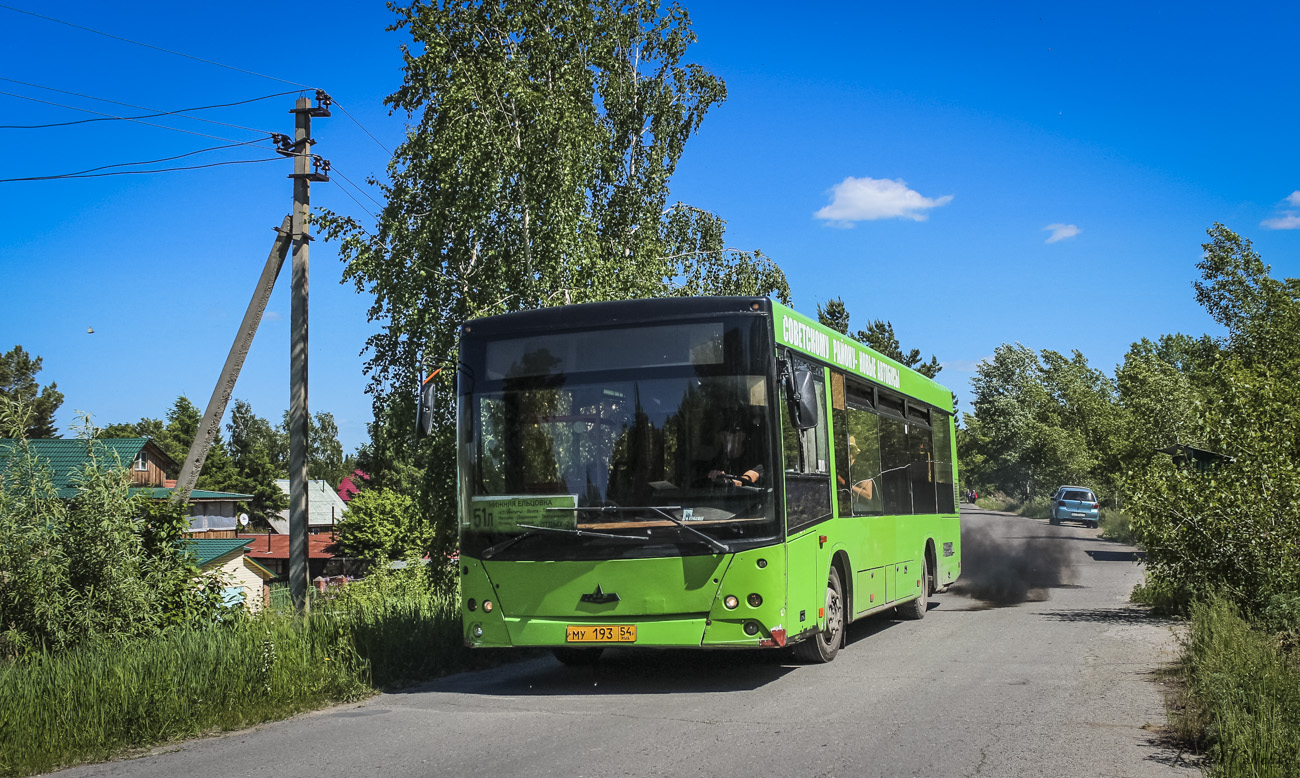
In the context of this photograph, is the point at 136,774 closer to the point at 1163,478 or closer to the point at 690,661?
the point at 690,661

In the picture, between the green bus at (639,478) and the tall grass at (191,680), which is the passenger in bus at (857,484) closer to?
the green bus at (639,478)

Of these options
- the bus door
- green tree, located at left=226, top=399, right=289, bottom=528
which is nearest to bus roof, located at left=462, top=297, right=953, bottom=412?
the bus door

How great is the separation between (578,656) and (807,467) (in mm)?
3285

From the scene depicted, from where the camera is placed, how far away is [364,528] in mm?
59594

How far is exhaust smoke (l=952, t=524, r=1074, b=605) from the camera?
1938 centimetres

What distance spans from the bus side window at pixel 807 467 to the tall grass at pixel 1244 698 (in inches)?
131

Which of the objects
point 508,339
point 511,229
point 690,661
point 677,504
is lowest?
point 690,661

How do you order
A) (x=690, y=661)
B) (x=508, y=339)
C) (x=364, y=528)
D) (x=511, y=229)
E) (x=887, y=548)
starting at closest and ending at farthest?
(x=508, y=339) → (x=690, y=661) → (x=887, y=548) → (x=511, y=229) → (x=364, y=528)

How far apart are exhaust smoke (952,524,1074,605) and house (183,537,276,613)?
38.5 ft

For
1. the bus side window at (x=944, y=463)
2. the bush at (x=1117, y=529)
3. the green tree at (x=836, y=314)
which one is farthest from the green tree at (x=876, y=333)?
the bus side window at (x=944, y=463)

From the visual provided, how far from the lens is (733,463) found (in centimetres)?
915

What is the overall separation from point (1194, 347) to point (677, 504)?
62409mm

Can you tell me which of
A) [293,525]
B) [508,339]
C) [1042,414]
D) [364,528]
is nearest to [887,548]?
[508,339]

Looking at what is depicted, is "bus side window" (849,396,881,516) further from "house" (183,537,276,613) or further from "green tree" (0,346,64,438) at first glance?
"green tree" (0,346,64,438)
